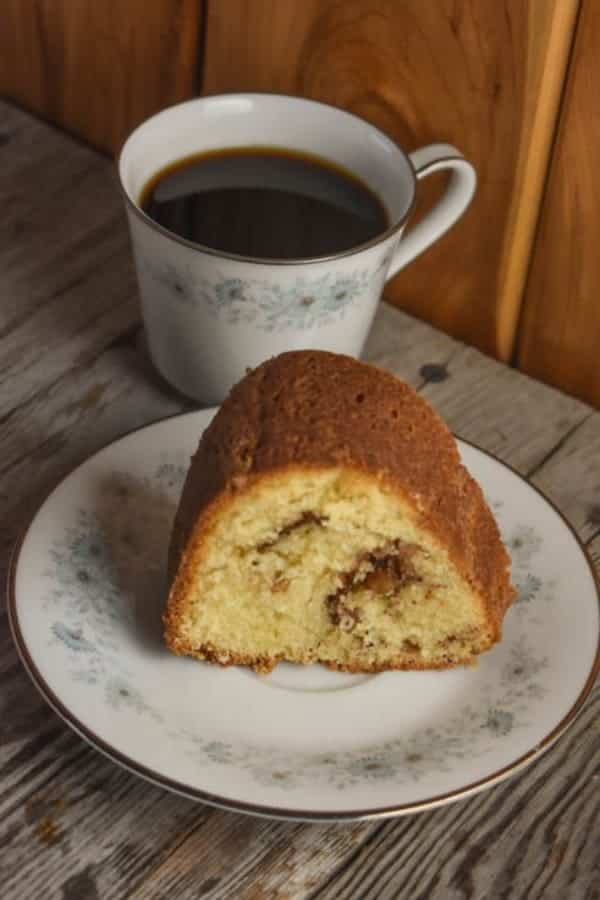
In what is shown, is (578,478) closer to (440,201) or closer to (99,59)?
(440,201)

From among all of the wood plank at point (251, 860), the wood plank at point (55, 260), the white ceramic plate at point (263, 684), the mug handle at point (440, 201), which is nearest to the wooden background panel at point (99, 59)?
the wood plank at point (55, 260)

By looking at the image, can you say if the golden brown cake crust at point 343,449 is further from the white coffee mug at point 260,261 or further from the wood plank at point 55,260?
the wood plank at point 55,260

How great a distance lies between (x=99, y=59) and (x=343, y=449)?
63 centimetres

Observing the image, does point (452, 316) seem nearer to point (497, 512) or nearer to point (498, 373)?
point (498, 373)

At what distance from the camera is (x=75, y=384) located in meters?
1.03

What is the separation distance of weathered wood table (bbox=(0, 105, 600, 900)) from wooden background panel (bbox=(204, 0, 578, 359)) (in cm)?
6

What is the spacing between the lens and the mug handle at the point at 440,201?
3.17ft

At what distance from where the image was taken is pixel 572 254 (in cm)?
101

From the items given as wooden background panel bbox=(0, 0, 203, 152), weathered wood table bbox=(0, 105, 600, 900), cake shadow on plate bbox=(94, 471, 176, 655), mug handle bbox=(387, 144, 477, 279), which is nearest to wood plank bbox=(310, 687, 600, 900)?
weathered wood table bbox=(0, 105, 600, 900)

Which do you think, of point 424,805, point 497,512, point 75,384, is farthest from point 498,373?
point 424,805

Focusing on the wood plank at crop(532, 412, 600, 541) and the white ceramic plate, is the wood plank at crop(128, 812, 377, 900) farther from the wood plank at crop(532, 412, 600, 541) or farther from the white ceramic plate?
the wood plank at crop(532, 412, 600, 541)

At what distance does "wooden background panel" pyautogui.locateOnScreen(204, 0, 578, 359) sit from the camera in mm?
941

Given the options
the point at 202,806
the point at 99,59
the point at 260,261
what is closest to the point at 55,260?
the point at 99,59

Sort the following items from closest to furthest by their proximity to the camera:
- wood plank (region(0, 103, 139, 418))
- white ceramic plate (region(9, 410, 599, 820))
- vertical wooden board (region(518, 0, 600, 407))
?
white ceramic plate (region(9, 410, 599, 820))
vertical wooden board (region(518, 0, 600, 407))
wood plank (region(0, 103, 139, 418))
